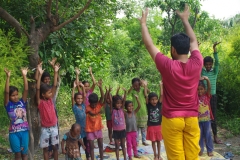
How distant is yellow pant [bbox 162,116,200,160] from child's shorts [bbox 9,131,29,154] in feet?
8.25

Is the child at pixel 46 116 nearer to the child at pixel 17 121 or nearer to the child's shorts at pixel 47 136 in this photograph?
the child's shorts at pixel 47 136

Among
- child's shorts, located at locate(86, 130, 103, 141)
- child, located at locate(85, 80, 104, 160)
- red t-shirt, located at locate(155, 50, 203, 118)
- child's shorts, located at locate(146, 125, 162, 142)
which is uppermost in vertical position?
red t-shirt, located at locate(155, 50, 203, 118)

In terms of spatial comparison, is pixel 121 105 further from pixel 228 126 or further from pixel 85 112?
pixel 228 126

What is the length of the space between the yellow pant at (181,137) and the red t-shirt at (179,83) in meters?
0.07

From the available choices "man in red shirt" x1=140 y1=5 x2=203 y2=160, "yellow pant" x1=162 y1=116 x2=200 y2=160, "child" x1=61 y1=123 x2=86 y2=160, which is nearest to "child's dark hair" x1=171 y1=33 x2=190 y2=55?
"man in red shirt" x1=140 y1=5 x2=203 y2=160

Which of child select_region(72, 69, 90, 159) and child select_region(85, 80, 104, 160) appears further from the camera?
child select_region(72, 69, 90, 159)

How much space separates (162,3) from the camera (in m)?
13.3

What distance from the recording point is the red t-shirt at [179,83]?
2.71m

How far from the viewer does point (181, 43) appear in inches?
109

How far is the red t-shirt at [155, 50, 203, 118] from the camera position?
2.71 metres

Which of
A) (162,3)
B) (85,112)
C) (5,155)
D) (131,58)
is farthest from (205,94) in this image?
(131,58)

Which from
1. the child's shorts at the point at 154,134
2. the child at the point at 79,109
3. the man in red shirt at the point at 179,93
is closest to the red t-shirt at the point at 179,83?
the man in red shirt at the point at 179,93

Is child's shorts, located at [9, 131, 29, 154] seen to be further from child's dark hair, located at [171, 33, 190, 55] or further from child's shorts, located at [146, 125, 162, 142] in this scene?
child's dark hair, located at [171, 33, 190, 55]

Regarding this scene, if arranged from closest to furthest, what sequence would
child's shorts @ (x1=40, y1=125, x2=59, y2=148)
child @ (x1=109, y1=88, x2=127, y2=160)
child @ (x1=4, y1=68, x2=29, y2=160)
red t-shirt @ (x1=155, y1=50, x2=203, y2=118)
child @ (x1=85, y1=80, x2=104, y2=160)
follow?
1. red t-shirt @ (x1=155, y1=50, x2=203, y2=118)
2. child @ (x1=4, y1=68, x2=29, y2=160)
3. child's shorts @ (x1=40, y1=125, x2=59, y2=148)
4. child @ (x1=85, y1=80, x2=104, y2=160)
5. child @ (x1=109, y1=88, x2=127, y2=160)
